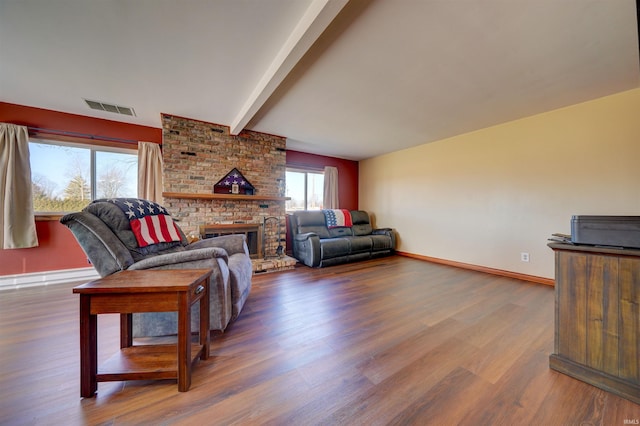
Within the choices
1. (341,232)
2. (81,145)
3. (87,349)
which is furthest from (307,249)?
(81,145)

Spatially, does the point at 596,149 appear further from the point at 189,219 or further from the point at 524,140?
the point at 189,219

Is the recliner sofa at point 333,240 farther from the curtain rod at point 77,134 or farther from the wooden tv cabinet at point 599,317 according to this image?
the curtain rod at point 77,134

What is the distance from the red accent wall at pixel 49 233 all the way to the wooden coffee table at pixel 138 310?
2.91 meters

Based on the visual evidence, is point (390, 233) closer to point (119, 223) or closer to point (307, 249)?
point (307, 249)

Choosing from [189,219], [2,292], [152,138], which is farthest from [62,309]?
[152,138]

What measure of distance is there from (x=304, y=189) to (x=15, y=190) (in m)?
4.20

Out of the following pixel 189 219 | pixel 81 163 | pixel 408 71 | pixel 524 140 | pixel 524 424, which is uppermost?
pixel 408 71

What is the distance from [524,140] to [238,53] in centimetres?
387

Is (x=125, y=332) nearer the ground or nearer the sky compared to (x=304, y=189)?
nearer the ground

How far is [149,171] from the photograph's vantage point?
344cm

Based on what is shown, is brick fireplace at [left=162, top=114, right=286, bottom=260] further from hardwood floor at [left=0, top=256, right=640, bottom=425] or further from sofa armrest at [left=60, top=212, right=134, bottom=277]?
sofa armrest at [left=60, top=212, right=134, bottom=277]

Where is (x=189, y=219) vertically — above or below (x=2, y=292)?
above

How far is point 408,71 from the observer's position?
2123 mm

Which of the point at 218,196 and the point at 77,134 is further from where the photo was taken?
the point at 218,196
